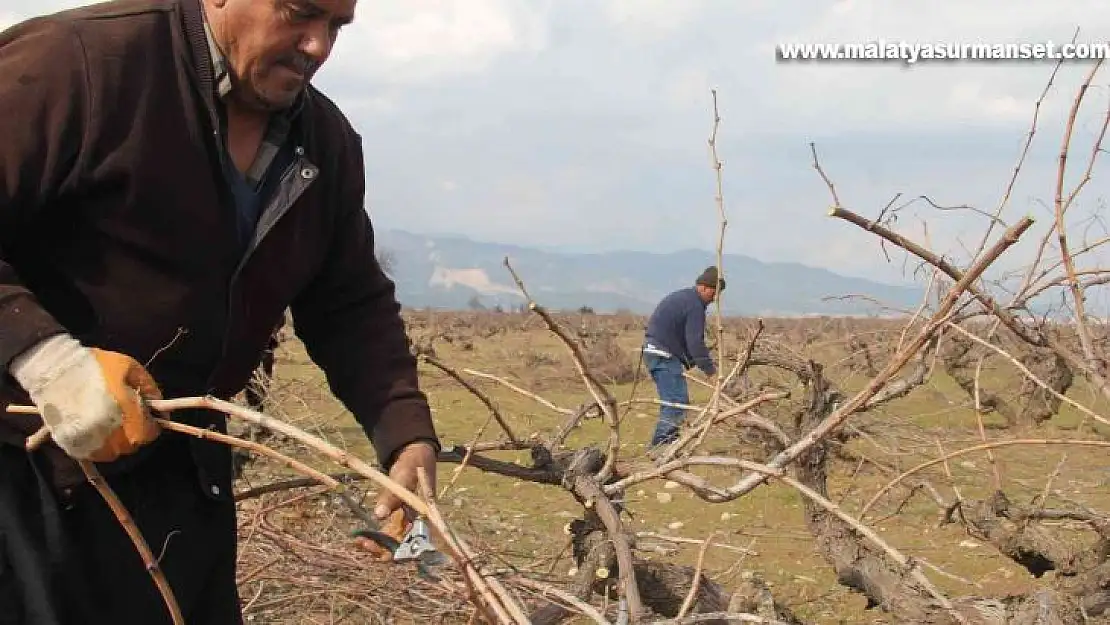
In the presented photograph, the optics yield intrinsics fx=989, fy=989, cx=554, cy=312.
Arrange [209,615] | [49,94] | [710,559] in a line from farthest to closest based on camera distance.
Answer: [710,559] < [209,615] < [49,94]

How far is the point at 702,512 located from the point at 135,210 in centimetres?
545

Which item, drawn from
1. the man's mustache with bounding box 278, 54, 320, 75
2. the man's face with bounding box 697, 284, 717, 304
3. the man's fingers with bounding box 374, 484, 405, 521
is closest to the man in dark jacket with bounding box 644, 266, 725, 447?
the man's face with bounding box 697, 284, 717, 304

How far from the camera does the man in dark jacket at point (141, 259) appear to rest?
5.03ft

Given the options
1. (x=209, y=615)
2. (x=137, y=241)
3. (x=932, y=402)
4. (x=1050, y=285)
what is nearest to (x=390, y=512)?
(x=209, y=615)

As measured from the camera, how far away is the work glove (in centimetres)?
144

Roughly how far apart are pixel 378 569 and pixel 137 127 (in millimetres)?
2352

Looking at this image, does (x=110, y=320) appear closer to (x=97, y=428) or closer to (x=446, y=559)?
(x=97, y=428)

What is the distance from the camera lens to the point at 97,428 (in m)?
1.44

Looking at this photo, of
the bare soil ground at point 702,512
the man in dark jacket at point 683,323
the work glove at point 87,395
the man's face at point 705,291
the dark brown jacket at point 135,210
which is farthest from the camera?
the man's face at point 705,291

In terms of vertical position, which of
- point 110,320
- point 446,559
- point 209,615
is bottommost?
point 209,615

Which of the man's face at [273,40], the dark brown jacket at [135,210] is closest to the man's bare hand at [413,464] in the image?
the dark brown jacket at [135,210]

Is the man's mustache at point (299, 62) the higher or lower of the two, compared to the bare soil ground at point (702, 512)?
higher

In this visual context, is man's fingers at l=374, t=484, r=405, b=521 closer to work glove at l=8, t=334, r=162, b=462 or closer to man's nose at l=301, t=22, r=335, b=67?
work glove at l=8, t=334, r=162, b=462

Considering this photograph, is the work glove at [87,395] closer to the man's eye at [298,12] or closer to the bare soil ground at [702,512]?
the man's eye at [298,12]
